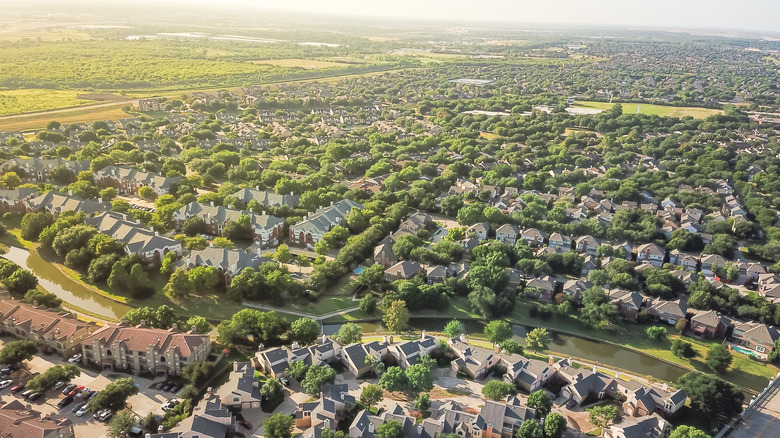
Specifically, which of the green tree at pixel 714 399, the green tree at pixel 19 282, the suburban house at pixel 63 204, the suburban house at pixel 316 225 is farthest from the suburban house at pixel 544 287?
the suburban house at pixel 63 204

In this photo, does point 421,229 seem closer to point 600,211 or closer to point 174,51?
point 600,211

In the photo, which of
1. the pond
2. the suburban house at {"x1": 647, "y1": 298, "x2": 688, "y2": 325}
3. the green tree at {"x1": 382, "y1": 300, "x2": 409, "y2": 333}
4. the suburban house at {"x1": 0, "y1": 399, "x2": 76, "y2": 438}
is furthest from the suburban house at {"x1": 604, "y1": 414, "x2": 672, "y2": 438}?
the suburban house at {"x1": 0, "y1": 399, "x2": 76, "y2": 438}

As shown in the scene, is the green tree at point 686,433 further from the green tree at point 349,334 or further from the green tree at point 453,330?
the green tree at point 349,334

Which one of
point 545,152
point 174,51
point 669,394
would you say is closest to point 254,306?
point 669,394

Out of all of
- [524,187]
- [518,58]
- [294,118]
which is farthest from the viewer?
[518,58]

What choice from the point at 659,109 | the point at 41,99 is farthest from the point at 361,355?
the point at 659,109

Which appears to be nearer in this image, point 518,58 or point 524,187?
point 524,187

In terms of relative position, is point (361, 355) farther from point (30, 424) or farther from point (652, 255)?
point (652, 255)
